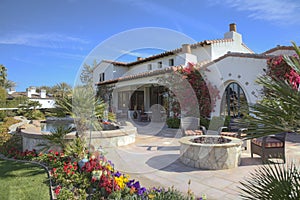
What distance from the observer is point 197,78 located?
1454 cm

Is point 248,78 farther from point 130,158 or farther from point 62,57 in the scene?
point 62,57

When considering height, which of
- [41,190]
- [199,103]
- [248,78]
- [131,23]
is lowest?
[41,190]

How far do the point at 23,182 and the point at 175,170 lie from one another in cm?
420

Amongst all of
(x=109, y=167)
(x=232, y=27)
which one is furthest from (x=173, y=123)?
(x=232, y=27)

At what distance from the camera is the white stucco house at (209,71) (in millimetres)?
12656

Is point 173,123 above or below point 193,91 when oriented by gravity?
below

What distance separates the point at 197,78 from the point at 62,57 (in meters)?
8.98

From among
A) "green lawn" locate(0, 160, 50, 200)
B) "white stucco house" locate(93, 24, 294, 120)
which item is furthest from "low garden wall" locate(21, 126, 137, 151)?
"white stucco house" locate(93, 24, 294, 120)

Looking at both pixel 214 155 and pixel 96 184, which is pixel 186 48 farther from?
pixel 96 184

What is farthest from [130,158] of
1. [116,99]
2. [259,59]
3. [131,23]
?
[116,99]

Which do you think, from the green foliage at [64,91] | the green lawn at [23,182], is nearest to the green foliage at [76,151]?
the green lawn at [23,182]

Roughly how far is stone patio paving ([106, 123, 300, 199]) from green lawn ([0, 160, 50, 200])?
2194 millimetres

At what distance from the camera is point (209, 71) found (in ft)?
48.5

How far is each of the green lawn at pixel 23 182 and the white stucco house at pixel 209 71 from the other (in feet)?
19.2
